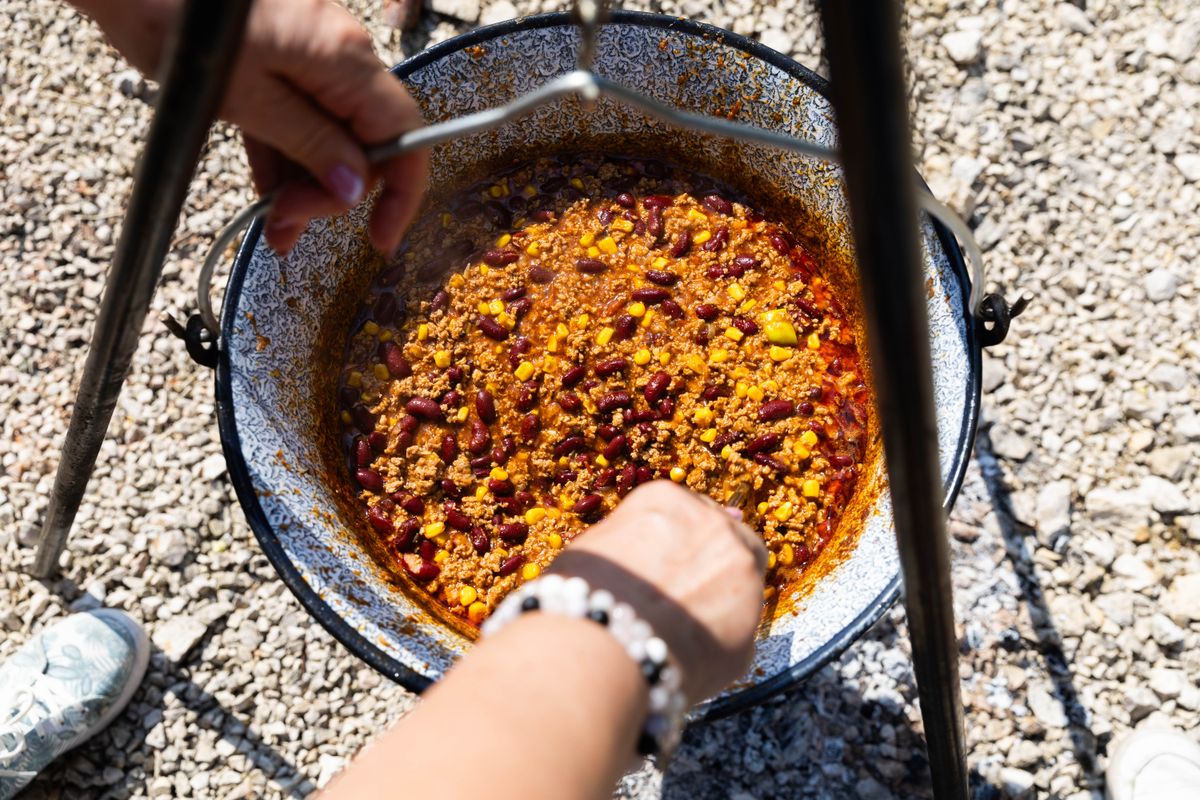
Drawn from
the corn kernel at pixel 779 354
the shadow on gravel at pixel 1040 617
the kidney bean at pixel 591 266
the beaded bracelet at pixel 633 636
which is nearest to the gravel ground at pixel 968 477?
the shadow on gravel at pixel 1040 617

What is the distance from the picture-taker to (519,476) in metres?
1.74

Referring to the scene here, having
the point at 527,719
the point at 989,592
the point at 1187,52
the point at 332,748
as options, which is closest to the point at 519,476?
the point at 332,748

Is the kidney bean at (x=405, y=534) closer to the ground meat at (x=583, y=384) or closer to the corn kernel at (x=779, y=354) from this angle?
the ground meat at (x=583, y=384)

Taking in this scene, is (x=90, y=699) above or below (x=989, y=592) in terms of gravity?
below

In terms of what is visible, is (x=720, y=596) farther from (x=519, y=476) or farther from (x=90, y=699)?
(x=90, y=699)

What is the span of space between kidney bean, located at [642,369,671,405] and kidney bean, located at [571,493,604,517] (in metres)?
0.20

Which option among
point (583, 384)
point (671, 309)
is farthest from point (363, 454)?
point (671, 309)

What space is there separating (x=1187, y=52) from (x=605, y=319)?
1758 millimetres

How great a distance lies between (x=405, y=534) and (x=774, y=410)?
0.70m

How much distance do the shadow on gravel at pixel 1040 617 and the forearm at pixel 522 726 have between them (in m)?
1.47

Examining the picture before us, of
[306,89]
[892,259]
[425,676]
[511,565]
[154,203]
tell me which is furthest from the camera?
[511,565]

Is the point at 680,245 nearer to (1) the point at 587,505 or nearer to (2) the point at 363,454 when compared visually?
(1) the point at 587,505

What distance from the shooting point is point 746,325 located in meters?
1.77

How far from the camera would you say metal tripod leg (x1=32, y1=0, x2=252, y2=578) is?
2.46ft
